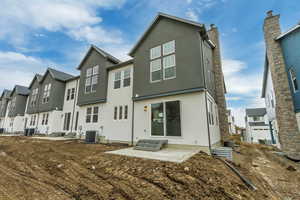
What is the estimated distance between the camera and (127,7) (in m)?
10.6

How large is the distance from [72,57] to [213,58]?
19.5 meters

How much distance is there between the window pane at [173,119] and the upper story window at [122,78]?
4678mm

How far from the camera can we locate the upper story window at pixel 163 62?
8.29m

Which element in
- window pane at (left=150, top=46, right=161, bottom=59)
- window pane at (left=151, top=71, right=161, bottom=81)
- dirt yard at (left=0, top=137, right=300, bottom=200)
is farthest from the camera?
window pane at (left=150, top=46, right=161, bottom=59)

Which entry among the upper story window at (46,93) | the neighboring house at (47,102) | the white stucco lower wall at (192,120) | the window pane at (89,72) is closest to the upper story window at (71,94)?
the neighboring house at (47,102)

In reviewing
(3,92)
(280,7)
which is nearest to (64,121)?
(280,7)

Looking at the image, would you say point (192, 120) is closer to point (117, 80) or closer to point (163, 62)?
point (163, 62)

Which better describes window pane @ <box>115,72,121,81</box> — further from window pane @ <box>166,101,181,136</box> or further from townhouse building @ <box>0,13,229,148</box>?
window pane @ <box>166,101,181,136</box>

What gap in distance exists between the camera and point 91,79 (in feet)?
43.2

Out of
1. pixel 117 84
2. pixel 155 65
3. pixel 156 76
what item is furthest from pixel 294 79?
pixel 117 84

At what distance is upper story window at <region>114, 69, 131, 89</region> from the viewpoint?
1083 centimetres

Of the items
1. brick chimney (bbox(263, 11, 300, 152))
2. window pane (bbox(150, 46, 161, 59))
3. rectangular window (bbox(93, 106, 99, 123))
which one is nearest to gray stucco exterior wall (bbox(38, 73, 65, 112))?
rectangular window (bbox(93, 106, 99, 123))

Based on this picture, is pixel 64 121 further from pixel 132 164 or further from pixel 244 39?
pixel 244 39

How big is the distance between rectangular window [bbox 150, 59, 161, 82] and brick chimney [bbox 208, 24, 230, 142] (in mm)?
5460
